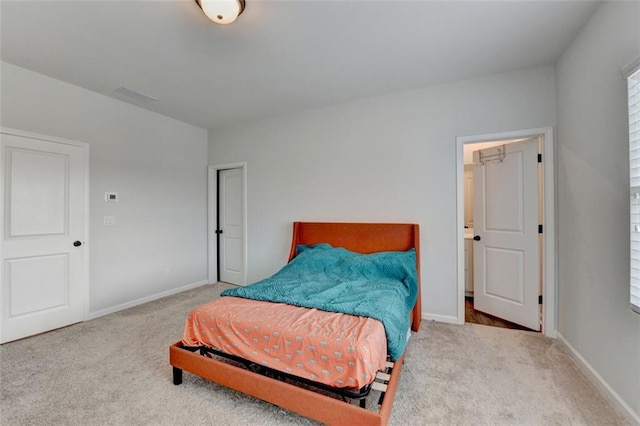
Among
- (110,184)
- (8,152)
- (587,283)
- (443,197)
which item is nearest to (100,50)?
(8,152)

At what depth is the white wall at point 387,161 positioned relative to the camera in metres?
2.78

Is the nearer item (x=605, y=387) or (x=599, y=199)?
(x=605, y=387)

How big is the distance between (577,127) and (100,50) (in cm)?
410

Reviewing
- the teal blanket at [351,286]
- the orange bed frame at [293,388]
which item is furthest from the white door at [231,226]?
the orange bed frame at [293,388]

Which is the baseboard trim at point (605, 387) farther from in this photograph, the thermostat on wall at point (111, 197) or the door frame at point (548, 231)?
the thermostat on wall at point (111, 197)

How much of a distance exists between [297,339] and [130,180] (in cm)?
333

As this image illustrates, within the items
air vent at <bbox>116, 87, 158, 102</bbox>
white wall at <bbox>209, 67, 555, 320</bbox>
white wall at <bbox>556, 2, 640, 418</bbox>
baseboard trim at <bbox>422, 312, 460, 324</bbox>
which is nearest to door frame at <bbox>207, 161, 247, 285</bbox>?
white wall at <bbox>209, 67, 555, 320</bbox>

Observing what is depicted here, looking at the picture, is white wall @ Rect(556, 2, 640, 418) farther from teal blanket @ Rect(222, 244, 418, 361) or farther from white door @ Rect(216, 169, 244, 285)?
white door @ Rect(216, 169, 244, 285)

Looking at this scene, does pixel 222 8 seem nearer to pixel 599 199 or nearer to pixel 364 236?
pixel 364 236

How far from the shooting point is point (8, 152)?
257cm

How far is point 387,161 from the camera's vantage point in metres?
3.21

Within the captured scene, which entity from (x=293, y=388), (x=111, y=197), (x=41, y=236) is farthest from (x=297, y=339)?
(x=111, y=197)

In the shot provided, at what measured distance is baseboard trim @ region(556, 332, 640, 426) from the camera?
1.53 meters

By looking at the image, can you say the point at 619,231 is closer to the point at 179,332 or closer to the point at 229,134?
the point at 179,332
